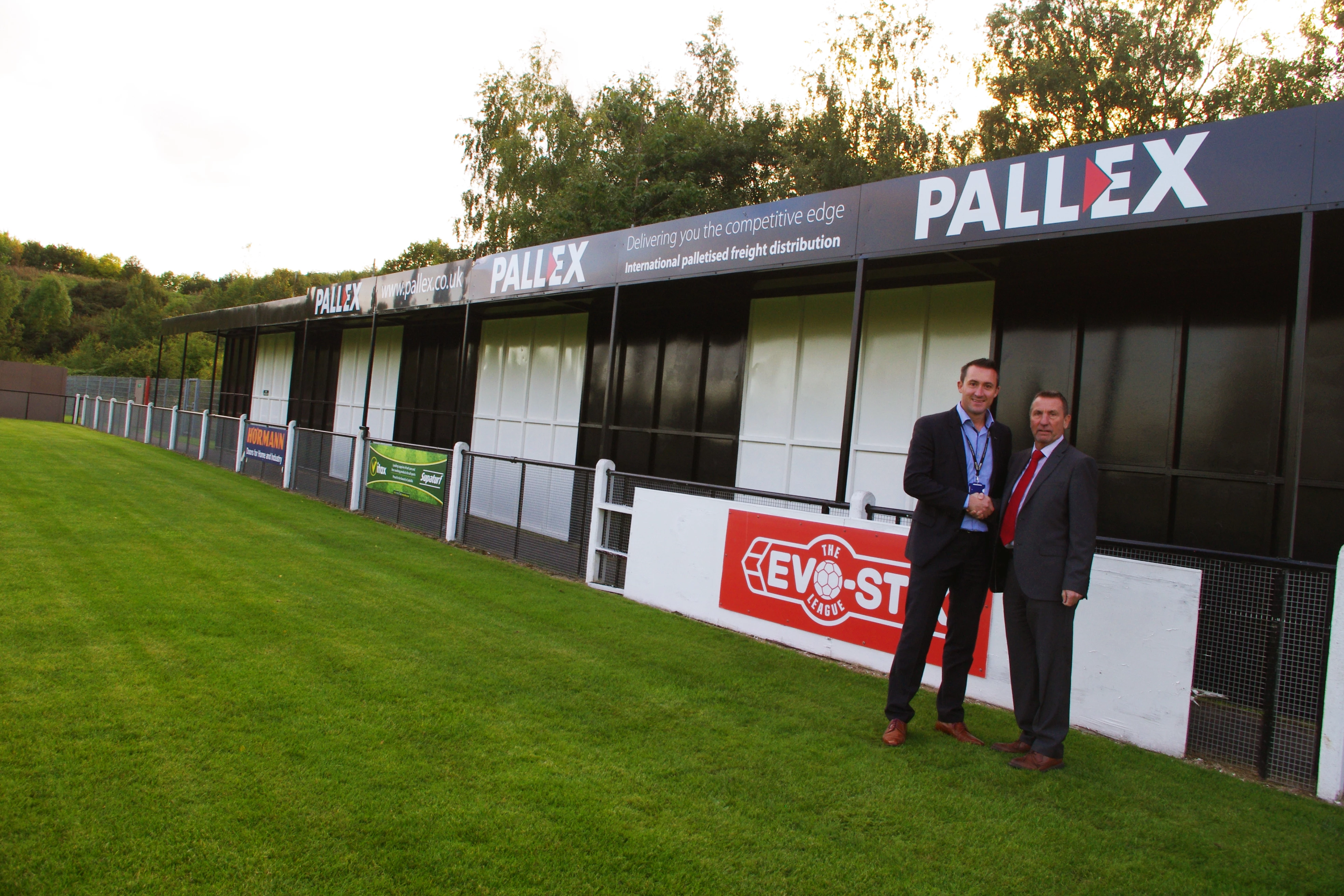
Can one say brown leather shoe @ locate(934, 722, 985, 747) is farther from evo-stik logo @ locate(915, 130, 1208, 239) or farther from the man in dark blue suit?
evo-stik logo @ locate(915, 130, 1208, 239)

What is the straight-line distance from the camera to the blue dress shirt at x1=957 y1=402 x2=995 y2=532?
400 centimetres

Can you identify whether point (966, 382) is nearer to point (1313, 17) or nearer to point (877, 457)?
→ point (877, 457)

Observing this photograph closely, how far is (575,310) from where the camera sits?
39.9 feet

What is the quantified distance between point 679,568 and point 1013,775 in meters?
3.71

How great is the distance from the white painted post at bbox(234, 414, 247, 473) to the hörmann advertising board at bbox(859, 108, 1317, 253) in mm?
14092

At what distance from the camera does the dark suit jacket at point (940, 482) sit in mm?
3883

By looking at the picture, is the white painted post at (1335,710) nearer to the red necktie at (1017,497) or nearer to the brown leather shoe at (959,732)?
the red necktie at (1017,497)

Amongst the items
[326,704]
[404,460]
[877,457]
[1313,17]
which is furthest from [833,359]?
[1313,17]

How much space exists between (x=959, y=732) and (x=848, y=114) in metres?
23.8

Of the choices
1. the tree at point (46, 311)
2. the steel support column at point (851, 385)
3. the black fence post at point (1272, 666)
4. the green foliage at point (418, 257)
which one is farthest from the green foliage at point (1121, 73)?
the tree at point (46, 311)

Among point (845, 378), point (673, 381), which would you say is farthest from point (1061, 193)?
point (673, 381)

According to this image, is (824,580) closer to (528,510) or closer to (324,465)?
(528,510)

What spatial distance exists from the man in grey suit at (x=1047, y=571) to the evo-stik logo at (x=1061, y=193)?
221cm

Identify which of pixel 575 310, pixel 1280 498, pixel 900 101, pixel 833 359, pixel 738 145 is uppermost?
pixel 900 101
